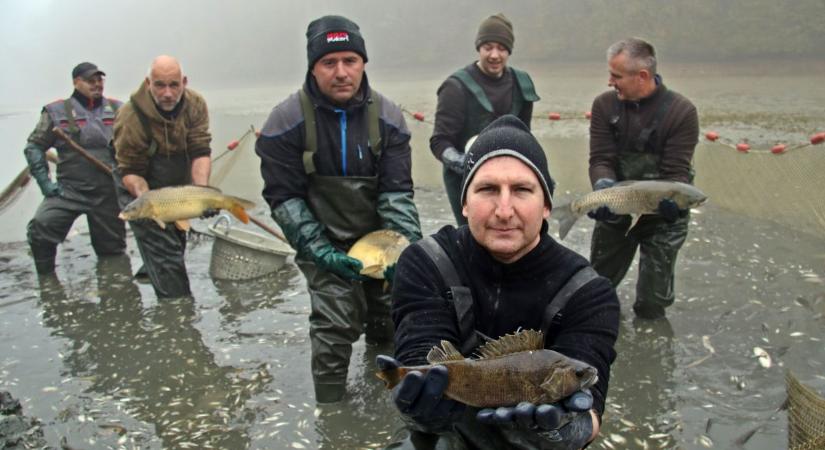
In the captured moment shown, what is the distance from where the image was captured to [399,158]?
4938mm

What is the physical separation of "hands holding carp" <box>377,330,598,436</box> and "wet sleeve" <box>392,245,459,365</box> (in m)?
0.23

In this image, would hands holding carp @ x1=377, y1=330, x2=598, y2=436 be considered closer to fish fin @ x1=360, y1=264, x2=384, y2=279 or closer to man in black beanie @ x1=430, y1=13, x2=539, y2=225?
fish fin @ x1=360, y1=264, x2=384, y2=279

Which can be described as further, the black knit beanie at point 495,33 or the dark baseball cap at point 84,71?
the dark baseball cap at point 84,71

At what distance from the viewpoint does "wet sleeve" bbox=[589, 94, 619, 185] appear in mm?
5914

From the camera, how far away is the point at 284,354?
5.89 m

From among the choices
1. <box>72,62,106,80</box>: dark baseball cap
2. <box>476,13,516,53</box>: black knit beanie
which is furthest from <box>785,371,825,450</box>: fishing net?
<box>72,62,106,80</box>: dark baseball cap

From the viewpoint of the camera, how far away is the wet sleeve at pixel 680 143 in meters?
5.59

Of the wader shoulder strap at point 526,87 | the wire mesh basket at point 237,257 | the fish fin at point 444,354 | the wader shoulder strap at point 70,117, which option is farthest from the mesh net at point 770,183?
the wader shoulder strap at point 70,117

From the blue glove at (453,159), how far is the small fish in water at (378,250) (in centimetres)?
140

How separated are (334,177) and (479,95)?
6.81 ft

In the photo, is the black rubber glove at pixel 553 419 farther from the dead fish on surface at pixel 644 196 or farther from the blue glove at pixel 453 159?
the blue glove at pixel 453 159

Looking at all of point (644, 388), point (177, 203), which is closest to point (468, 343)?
point (644, 388)

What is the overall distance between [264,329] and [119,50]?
74616mm

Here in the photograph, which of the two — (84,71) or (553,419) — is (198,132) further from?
(553,419)
